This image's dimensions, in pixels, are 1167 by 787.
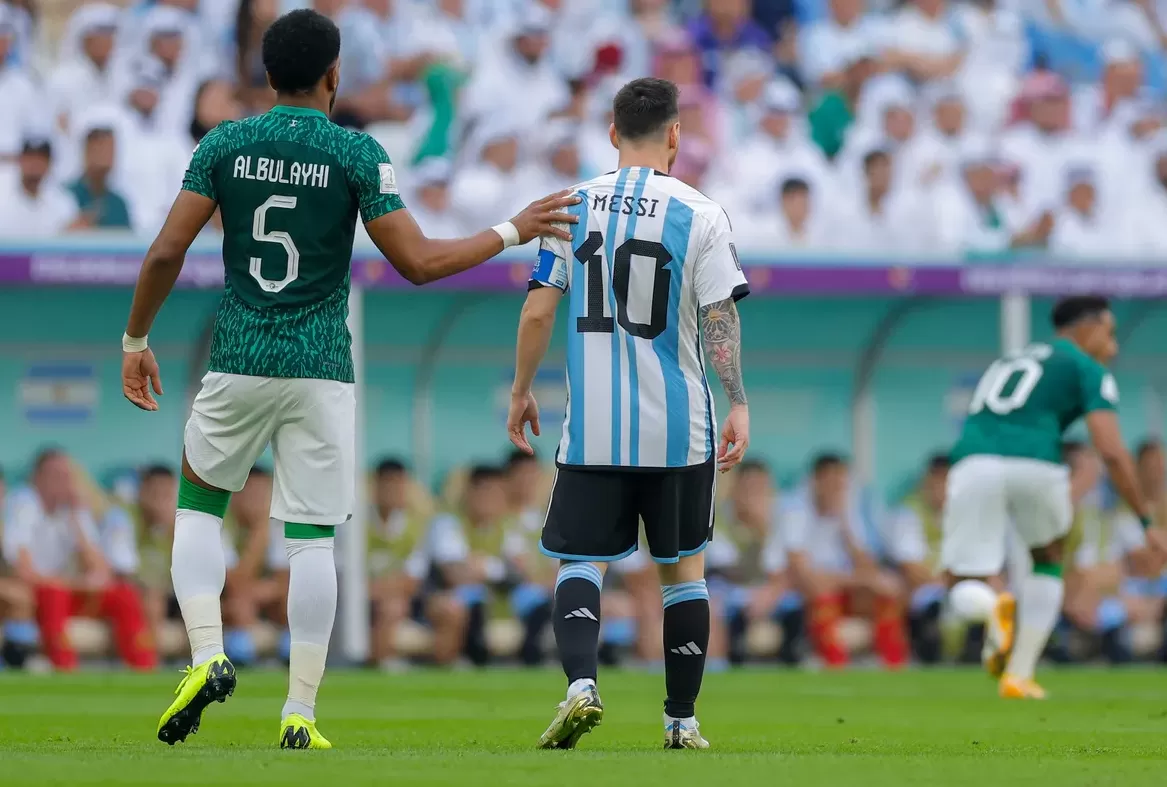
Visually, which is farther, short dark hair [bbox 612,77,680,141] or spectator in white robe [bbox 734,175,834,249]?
spectator in white robe [bbox 734,175,834,249]

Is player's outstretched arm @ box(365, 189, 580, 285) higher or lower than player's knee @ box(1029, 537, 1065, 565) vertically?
higher

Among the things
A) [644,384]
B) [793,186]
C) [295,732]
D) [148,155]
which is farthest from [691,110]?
[295,732]

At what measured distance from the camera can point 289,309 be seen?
19.7ft

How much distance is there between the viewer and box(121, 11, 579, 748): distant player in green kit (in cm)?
596

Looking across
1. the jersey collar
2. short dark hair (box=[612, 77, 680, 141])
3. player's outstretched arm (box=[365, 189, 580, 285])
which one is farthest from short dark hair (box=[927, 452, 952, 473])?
the jersey collar

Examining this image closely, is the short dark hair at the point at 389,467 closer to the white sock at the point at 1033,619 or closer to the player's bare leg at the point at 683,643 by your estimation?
the white sock at the point at 1033,619

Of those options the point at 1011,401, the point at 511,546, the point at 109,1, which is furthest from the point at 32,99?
the point at 1011,401

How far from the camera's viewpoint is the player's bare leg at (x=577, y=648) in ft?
19.3

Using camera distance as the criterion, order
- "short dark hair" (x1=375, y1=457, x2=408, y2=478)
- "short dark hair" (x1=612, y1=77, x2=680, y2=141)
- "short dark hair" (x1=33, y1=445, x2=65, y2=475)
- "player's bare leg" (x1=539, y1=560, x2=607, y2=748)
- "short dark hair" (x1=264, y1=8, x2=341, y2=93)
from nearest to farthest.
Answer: "player's bare leg" (x1=539, y1=560, x2=607, y2=748)
"short dark hair" (x1=264, y1=8, x2=341, y2=93)
"short dark hair" (x1=612, y1=77, x2=680, y2=141)
"short dark hair" (x1=33, y1=445, x2=65, y2=475)
"short dark hair" (x1=375, y1=457, x2=408, y2=478)

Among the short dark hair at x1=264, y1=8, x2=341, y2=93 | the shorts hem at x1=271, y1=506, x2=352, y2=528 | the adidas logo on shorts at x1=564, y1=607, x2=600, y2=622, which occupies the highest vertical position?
the short dark hair at x1=264, y1=8, x2=341, y2=93

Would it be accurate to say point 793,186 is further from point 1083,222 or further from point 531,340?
point 531,340

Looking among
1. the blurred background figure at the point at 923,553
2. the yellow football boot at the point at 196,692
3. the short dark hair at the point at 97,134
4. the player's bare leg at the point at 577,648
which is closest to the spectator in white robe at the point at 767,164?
the blurred background figure at the point at 923,553

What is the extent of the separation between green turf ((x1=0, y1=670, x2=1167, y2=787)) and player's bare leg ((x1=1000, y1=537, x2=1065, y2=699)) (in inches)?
8.1

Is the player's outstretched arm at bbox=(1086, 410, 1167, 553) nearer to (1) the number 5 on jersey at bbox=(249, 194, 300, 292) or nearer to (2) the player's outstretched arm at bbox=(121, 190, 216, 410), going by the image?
(1) the number 5 on jersey at bbox=(249, 194, 300, 292)
